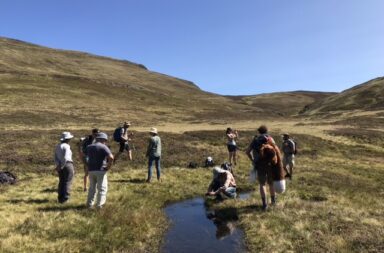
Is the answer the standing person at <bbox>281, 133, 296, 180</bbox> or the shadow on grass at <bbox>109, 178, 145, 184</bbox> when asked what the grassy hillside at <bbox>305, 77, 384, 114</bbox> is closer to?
the standing person at <bbox>281, 133, 296, 180</bbox>

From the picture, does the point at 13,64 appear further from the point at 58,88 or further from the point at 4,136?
the point at 4,136

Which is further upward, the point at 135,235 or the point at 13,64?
the point at 13,64

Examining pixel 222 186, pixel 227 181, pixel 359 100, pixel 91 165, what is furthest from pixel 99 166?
pixel 359 100

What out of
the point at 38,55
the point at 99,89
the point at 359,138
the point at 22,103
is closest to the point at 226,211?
the point at 359,138

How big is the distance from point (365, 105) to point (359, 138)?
264 ft

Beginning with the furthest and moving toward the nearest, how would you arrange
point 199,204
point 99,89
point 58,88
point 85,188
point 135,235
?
point 99,89
point 58,88
point 85,188
point 199,204
point 135,235

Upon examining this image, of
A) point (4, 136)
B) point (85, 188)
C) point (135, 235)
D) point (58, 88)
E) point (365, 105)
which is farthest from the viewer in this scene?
point (365, 105)

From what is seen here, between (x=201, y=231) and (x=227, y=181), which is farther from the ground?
(x=227, y=181)

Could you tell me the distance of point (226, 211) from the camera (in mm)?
15203

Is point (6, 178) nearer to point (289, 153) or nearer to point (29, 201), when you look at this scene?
point (29, 201)

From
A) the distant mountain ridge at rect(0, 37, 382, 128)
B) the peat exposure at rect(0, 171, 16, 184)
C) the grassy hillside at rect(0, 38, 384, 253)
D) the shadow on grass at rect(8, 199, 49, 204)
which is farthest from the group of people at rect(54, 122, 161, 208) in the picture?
the distant mountain ridge at rect(0, 37, 382, 128)

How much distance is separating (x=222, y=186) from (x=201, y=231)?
425 cm

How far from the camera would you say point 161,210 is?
1585cm

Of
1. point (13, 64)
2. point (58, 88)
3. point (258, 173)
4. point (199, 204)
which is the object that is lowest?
point (199, 204)
